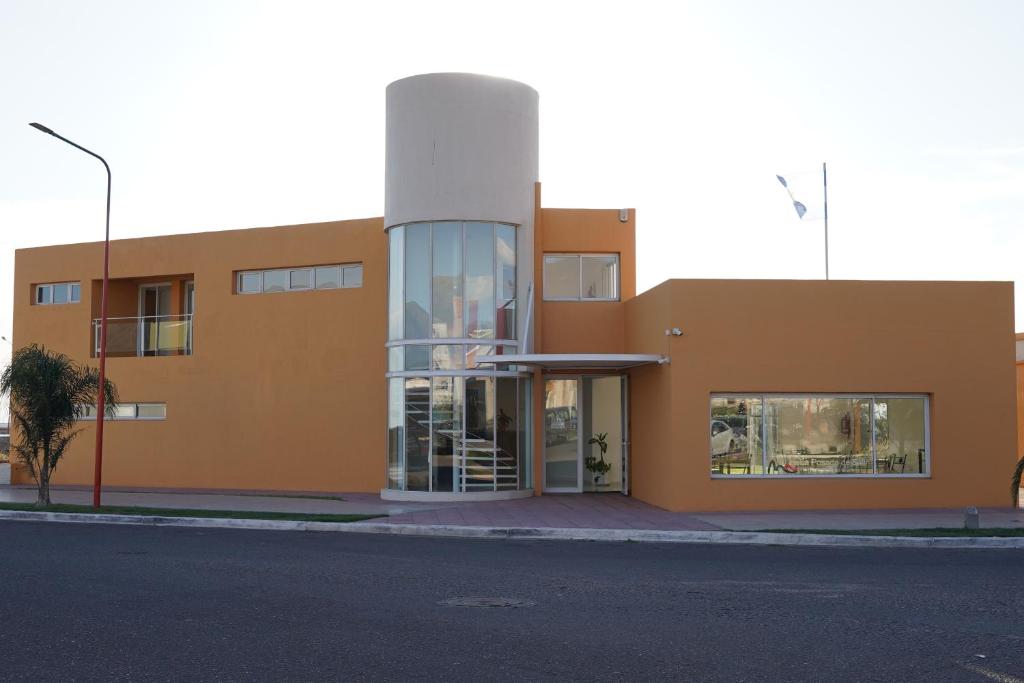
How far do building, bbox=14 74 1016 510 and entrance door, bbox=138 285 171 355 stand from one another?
0.24 feet

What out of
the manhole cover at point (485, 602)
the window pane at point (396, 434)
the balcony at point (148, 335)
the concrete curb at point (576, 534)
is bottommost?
the concrete curb at point (576, 534)

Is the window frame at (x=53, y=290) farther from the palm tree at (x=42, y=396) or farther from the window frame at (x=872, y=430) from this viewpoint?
the window frame at (x=872, y=430)

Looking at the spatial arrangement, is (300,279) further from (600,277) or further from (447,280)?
(600,277)

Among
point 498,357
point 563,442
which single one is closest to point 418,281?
point 498,357

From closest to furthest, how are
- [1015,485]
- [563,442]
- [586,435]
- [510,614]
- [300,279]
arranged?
[510,614]
[1015,485]
[563,442]
[586,435]
[300,279]

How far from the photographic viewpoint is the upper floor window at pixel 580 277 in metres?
23.1

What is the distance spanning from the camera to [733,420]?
18969 mm

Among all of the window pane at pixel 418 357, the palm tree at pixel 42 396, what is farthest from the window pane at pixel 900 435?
the palm tree at pixel 42 396

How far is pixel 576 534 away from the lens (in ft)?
51.9

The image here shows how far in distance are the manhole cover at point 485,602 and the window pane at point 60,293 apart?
21.3 meters

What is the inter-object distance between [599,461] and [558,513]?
14.8 feet

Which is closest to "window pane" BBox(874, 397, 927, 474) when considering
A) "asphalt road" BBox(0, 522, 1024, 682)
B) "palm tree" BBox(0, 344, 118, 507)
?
"asphalt road" BBox(0, 522, 1024, 682)

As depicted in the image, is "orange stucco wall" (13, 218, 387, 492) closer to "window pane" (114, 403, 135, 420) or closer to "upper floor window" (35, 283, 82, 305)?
"window pane" (114, 403, 135, 420)

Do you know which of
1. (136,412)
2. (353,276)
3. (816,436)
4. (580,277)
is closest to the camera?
(816,436)
